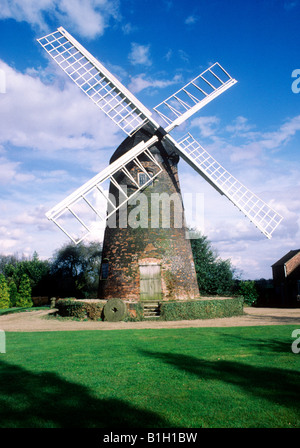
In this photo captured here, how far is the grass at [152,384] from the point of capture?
3.86 m

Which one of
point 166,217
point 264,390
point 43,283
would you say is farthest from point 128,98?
point 43,283

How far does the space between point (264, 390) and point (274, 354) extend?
262 cm

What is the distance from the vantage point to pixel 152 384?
5.17 metres

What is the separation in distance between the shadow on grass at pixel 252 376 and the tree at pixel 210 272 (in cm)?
1962

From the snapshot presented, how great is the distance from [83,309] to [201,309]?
216 inches

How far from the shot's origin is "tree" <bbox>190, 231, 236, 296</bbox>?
2639cm

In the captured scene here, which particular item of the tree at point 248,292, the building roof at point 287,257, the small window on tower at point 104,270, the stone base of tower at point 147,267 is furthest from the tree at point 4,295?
the building roof at point 287,257

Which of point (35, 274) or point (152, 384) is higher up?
point (35, 274)

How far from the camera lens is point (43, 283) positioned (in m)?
36.2

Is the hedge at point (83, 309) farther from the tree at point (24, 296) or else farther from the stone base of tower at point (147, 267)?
the tree at point (24, 296)

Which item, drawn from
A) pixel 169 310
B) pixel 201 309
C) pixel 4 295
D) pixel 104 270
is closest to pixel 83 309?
pixel 104 270

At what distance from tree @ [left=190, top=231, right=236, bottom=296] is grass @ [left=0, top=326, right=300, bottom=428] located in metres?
17.5
